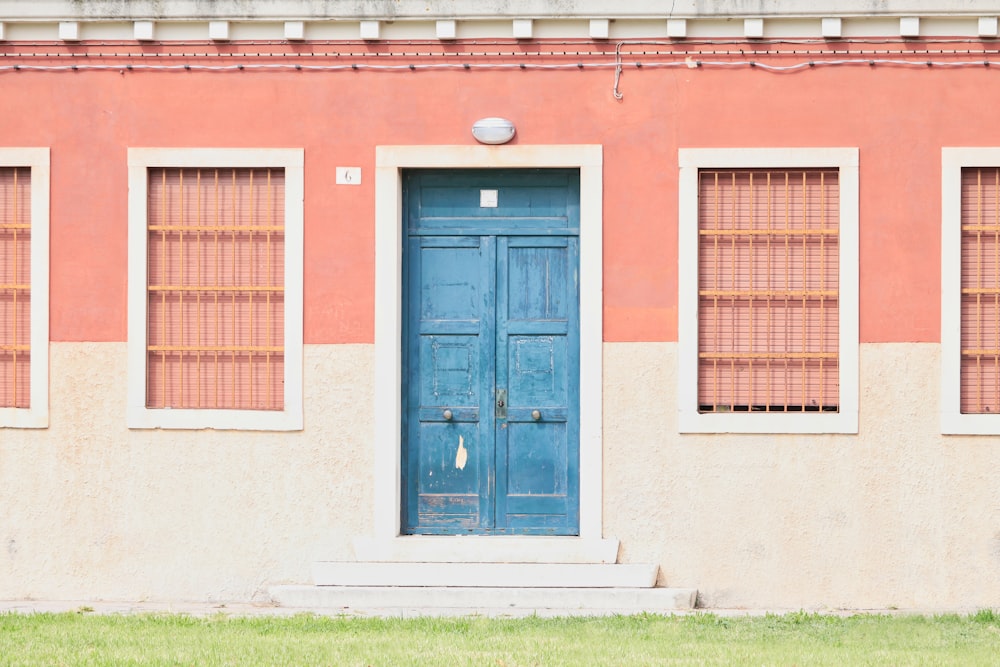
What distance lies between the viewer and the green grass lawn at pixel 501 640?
301 inches

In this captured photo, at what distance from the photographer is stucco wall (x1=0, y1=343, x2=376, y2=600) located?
375 inches

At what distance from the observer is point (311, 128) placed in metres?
9.54

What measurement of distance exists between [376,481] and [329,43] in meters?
2.87

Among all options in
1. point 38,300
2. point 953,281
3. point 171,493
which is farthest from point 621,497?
point 38,300

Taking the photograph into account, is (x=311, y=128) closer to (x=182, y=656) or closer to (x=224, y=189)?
(x=224, y=189)

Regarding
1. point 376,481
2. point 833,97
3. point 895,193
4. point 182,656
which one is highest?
point 833,97

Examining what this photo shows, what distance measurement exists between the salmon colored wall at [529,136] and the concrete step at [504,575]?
1.50 metres

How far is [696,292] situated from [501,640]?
8.82 feet

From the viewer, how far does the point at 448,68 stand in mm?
9500

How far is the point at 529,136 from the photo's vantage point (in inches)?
373

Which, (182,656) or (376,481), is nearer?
(182,656)

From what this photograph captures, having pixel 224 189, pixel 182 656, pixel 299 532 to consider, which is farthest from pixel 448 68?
pixel 182 656

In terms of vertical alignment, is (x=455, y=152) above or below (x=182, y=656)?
above

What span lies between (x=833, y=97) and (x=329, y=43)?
10.8 ft
